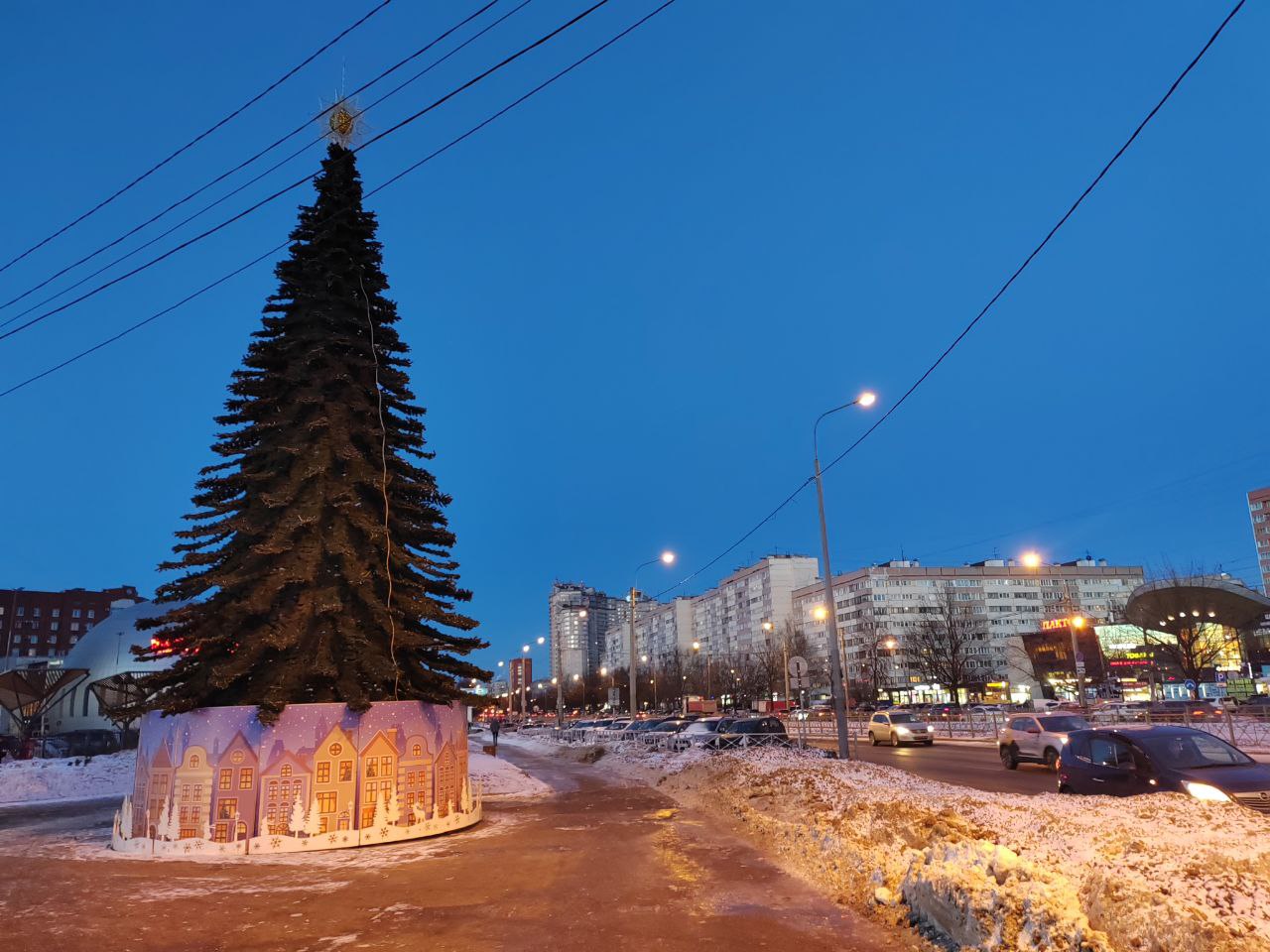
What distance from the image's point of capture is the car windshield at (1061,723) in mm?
Result: 24517

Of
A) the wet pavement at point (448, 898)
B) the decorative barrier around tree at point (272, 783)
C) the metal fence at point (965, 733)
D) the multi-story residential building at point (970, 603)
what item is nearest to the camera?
the wet pavement at point (448, 898)

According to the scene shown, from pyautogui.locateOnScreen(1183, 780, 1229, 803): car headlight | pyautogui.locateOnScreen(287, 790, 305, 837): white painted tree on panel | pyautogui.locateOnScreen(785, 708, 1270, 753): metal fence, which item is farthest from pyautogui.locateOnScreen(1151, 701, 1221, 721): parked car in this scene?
pyautogui.locateOnScreen(287, 790, 305, 837): white painted tree on panel

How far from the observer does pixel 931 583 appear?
13288 centimetres

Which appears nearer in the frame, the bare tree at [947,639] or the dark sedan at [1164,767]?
the dark sedan at [1164,767]

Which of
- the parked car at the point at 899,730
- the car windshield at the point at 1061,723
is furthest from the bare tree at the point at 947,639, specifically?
the car windshield at the point at 1061,723

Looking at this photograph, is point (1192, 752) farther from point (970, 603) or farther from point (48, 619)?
point (48, 619)

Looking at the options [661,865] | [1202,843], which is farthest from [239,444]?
[1202,843]

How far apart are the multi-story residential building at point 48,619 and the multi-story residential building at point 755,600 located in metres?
110

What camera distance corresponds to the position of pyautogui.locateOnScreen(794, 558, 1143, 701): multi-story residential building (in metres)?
124

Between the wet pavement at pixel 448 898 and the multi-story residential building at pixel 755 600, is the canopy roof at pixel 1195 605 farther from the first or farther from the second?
the multi-story residential building at pixel 755 600

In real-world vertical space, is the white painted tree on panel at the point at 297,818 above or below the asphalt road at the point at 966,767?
above

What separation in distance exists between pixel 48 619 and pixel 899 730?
163551mm

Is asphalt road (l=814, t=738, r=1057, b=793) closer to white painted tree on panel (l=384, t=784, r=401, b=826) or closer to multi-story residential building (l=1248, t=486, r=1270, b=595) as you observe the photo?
white painted tree on panel (l=384, t=784, r=401, b=826)

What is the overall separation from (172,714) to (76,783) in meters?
16.2
